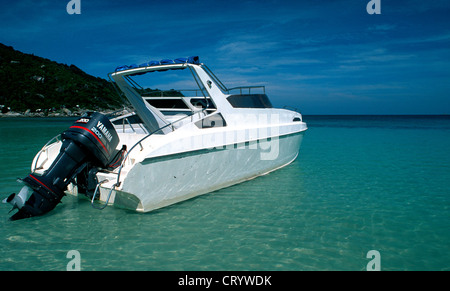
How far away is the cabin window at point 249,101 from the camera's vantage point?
297 inches

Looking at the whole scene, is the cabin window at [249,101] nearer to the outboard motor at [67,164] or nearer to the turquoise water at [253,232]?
the turquoise water at [253,232]

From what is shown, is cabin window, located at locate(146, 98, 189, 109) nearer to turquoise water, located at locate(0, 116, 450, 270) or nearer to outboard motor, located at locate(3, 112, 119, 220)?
turquoise water, located at locate(0, 116, 450, 270)

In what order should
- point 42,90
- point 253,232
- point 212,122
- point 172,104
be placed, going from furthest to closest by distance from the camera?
point 42,90 < point 172,104 < point 212,122 < point 253,232

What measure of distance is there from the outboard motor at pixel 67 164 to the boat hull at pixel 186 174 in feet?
1.82

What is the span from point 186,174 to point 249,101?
130 inches

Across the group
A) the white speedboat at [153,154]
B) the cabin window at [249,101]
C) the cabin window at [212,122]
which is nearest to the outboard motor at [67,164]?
the white speedboat at [153,154]

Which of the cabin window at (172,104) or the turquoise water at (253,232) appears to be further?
the cabin window at (172,104)

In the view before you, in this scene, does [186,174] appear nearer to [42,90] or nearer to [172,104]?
[172,104]

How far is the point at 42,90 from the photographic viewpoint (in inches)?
2562

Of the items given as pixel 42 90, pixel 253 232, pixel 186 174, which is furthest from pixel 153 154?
pixel 42 90

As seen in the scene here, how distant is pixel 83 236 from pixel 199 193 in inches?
88.8

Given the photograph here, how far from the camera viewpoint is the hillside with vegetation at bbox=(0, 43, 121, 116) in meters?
58.5

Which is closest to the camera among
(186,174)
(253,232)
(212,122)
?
(253,232)
